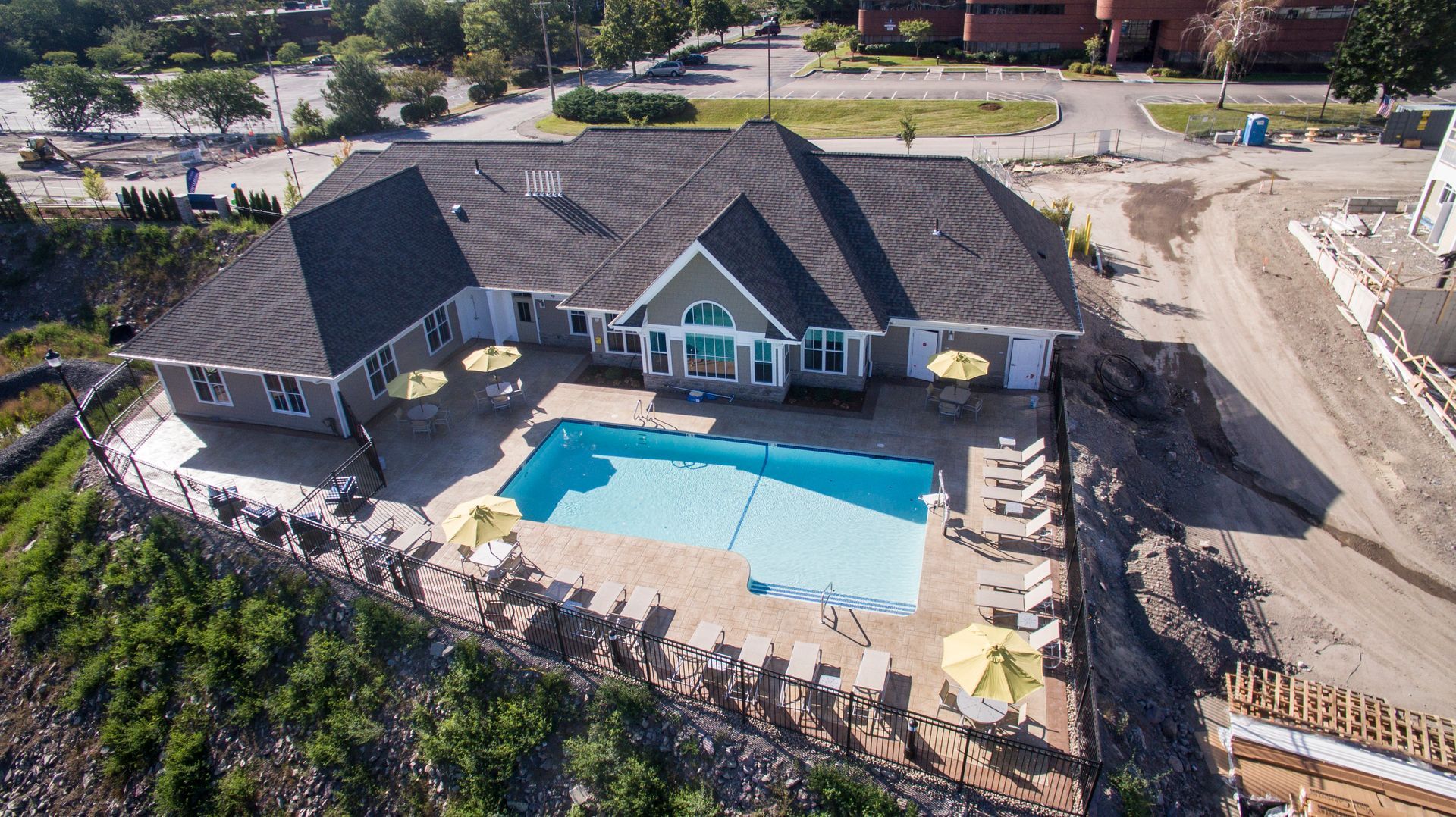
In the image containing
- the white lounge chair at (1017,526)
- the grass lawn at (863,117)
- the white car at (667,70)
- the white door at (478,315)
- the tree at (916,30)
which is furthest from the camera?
the tree at (916,30)

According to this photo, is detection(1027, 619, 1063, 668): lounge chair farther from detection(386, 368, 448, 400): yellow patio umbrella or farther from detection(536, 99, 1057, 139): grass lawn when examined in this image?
detection(536, 99, 1057, 139): grass lawn

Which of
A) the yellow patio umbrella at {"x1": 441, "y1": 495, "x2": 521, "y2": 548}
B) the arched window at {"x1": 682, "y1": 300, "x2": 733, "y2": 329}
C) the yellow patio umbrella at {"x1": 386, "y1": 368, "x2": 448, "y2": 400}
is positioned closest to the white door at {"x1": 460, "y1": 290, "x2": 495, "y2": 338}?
the yellow patio umbrella at {"x1": 386, "y1": 368, "x2": 448, "y2": 400}

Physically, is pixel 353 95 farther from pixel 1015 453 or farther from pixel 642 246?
pixel 1015 453

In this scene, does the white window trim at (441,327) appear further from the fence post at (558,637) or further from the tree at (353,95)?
the tree at (353,95)

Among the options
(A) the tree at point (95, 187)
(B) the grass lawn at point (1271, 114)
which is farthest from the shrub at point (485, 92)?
(B) the grass lawn at point (1271, 114)

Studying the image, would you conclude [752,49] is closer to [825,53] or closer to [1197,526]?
[825,53]

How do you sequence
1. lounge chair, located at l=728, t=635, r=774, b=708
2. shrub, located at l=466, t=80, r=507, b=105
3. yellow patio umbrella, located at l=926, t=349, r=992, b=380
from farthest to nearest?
shrub, located at l=466, t=80, r=507, b=105, yellow patio umbrella, located at l=926, t=349, r=992, b=380, lounge chair, located at l=728, t=635, r=774, b=708
